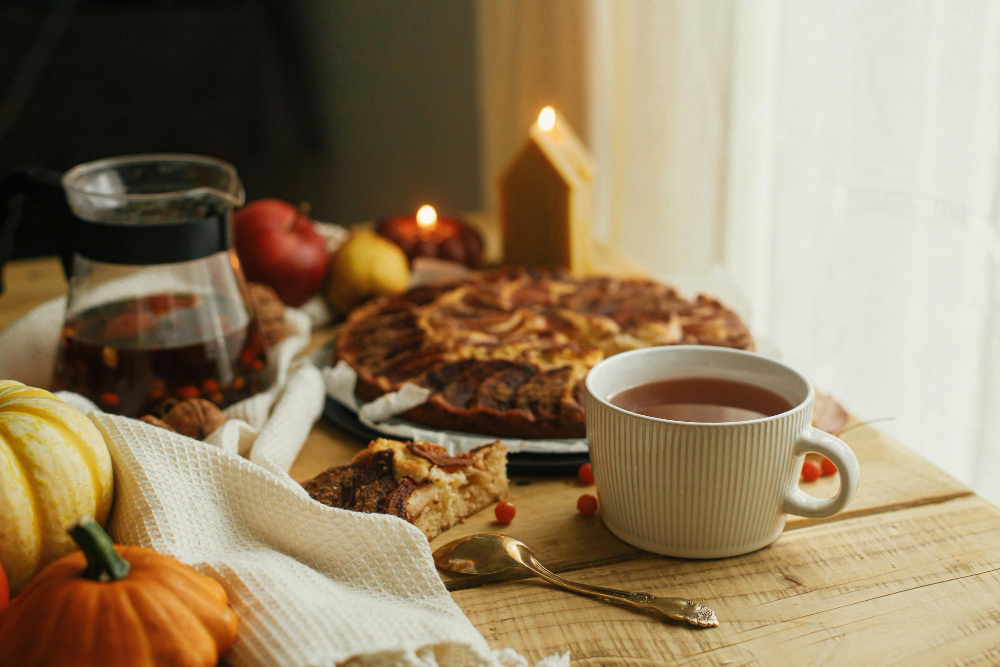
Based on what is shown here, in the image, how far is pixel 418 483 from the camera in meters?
0.83

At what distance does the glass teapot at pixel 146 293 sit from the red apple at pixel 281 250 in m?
0.33

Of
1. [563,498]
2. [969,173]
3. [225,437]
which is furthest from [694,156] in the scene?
[225,437]

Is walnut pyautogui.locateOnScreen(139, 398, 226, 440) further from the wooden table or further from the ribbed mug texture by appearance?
the ribbed mug texture

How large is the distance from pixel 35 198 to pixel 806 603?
3.06 feet

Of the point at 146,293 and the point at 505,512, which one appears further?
the point at 146,293

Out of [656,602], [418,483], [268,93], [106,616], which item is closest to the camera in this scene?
[106,616]

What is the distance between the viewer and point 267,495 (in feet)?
2.55

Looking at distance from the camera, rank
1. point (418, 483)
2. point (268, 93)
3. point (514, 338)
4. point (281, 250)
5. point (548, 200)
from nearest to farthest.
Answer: point (418, 483)
point (514, 338)
point (281, 250)
point (548, 200)
point (268, 93)

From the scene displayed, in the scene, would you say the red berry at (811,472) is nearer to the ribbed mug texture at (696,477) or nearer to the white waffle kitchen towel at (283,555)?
the ribbed mug texture at (696,477)

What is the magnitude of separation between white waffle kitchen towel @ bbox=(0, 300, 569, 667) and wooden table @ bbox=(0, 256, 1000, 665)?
0.06 meters

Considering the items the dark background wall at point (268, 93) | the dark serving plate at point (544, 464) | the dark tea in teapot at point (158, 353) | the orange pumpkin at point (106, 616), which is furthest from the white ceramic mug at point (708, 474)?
the dark background wall at point (268, 93)

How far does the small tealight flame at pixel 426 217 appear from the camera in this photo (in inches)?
65.5

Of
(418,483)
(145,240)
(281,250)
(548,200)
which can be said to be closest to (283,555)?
(418,483)

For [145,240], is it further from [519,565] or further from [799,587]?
[799,587]
